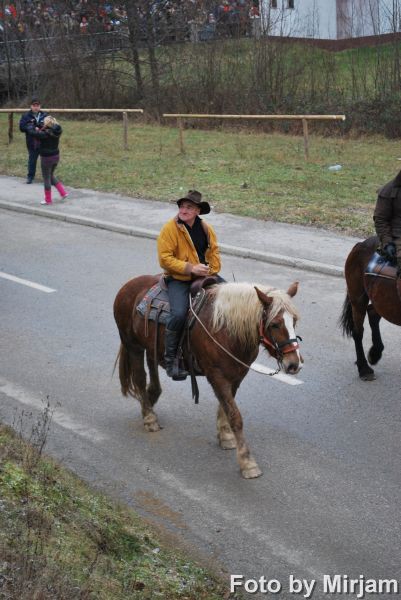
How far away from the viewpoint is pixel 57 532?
5.80m

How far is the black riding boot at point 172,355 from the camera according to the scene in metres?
7.92

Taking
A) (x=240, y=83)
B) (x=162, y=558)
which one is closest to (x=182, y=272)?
(x=162, y=558)

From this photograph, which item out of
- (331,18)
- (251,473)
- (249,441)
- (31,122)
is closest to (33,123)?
(31,122)

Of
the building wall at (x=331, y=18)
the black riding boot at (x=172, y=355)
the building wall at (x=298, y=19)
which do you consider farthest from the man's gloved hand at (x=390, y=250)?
the building wall at (x=298, y=19)

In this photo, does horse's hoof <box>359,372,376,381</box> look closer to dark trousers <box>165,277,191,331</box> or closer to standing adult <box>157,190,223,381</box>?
standing adult <box>157,190,223,381</box>

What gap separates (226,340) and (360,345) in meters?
2.61

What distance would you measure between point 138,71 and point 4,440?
2986 cm

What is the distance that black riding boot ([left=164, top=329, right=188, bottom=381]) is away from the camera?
7.92m

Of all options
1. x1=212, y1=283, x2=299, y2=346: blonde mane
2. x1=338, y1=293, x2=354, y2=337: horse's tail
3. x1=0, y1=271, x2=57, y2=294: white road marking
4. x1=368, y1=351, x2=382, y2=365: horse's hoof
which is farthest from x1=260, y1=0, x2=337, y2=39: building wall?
x1=212, y1=283, x2=299, y2=346: blonde mane

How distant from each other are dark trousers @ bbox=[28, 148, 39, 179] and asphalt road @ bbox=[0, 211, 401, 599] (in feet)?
30.6

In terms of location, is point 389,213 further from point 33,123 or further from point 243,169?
point 243,169

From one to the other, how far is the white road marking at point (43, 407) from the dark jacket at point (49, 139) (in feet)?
33.7

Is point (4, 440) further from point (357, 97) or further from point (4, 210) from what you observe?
point (357, 97)

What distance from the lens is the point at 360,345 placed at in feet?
31.7
